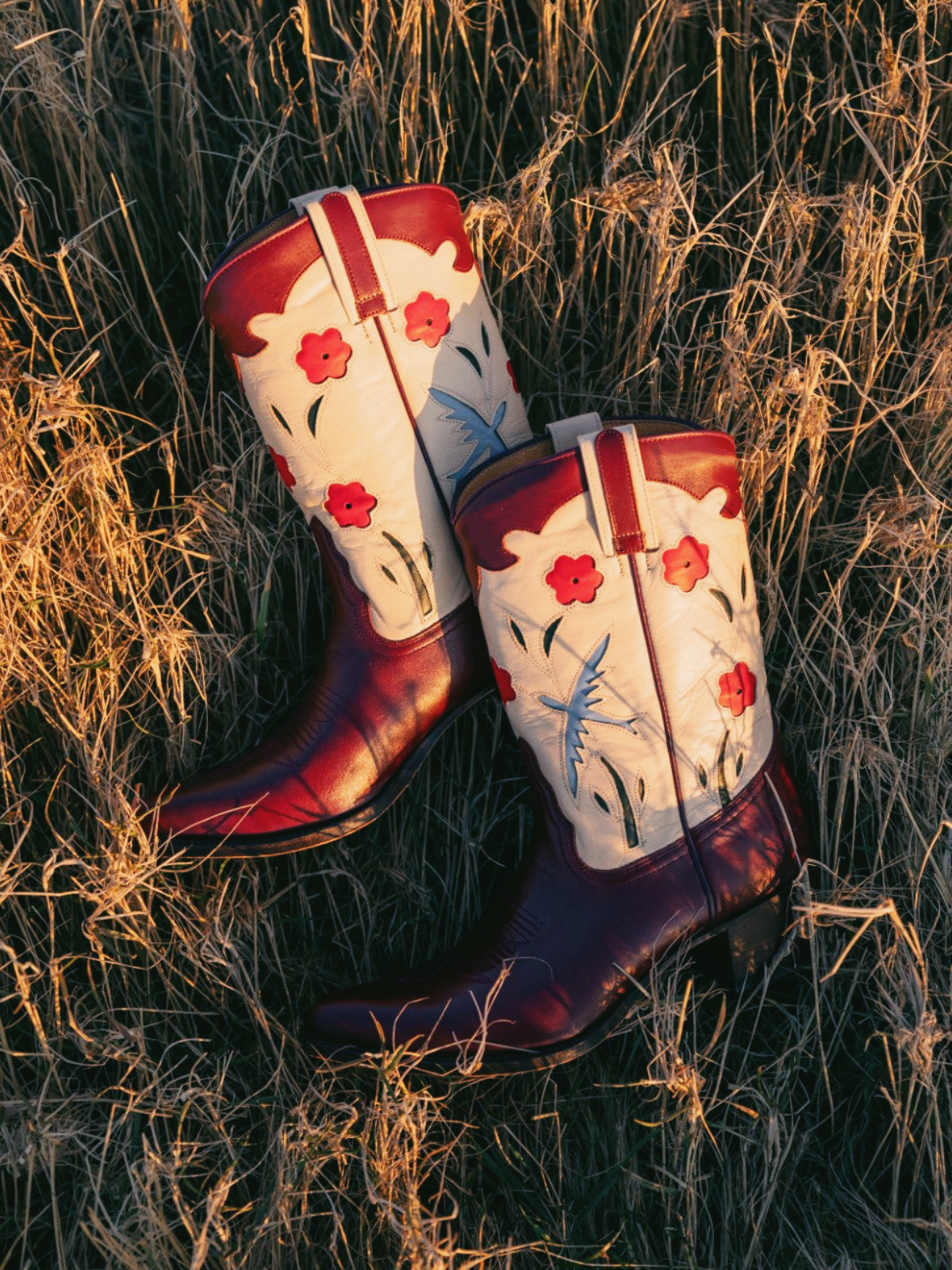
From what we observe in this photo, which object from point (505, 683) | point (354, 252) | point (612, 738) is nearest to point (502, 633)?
point (505, 683)

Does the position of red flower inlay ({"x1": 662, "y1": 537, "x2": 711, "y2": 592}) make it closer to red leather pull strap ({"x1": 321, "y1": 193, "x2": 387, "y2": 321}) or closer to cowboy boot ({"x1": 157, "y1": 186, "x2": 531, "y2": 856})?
cowboy boot ({"x1": 157, "y1": 186, "x2": 531, "y2": 856})

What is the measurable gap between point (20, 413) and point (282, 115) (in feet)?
2.21

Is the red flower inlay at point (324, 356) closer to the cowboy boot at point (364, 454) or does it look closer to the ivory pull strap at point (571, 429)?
the cowboy boot at point (364, 454)

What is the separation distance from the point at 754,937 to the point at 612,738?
365 mm

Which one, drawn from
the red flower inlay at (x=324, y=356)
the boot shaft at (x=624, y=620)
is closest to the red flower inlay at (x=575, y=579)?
the boot shaft at (x=624, y=620)

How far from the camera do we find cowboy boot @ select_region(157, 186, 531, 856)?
5.37 ft

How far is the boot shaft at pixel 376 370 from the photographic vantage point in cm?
163

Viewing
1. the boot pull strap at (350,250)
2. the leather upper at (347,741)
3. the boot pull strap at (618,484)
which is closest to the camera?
the boot pull strap at (618,484)

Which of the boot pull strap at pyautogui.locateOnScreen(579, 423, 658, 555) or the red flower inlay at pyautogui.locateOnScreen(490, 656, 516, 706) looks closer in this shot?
the boot pull strap at pyautogui.locateOnScreen(579, 423, 658, 555)

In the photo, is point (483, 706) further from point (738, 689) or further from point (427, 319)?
point (427, 319)

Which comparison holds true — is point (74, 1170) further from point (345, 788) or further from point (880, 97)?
point (880, 97)

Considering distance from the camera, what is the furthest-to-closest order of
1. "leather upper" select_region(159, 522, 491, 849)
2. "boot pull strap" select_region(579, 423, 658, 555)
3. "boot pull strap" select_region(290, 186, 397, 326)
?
"leather upper" select_region(159, 522, 491, 849) → "boot pull strap" select_region(290, 186, 397, 326) → "boot pull strap" select_region(579, 423, 658, 555)

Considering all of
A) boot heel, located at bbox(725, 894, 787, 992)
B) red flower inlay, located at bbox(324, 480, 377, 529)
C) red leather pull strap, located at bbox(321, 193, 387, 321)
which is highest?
red leather pull strap, located at bbox(321, 193, 387, 321)

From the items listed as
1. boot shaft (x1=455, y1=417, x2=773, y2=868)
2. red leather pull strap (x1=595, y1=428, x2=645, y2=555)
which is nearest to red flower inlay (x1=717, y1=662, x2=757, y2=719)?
boot shaft (x1=455, y1=417, x2=773, y2=868)
